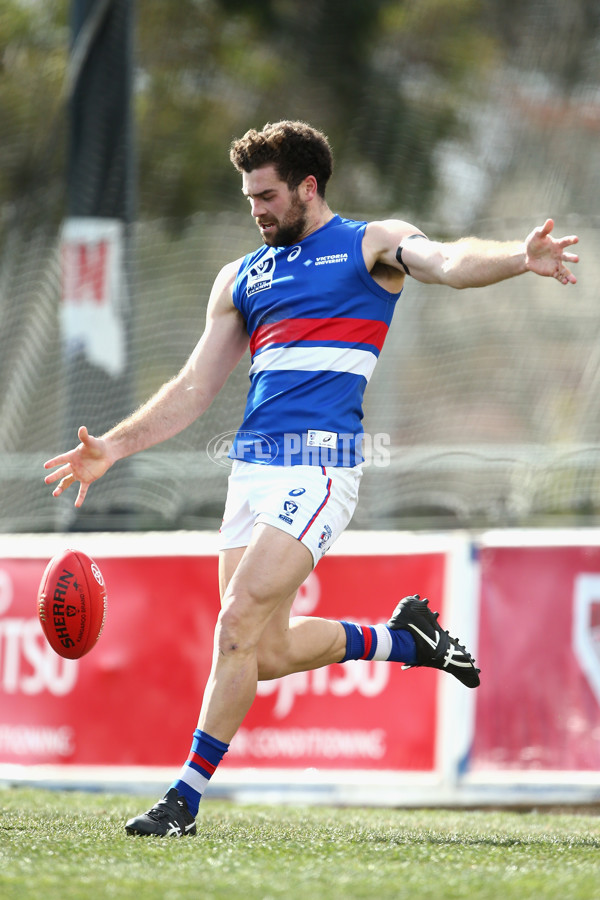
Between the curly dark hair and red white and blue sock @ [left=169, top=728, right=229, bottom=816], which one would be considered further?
the curly dark hair

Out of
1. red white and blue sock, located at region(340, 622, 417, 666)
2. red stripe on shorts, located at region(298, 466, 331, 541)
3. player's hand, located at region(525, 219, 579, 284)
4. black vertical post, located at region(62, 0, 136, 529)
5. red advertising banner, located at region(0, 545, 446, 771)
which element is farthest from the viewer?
black vertical post, located at region(62, 0, 136, 529)

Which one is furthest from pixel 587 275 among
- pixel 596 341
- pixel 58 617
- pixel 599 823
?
pixel 58 617

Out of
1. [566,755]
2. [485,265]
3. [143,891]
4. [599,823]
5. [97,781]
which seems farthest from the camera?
[97,781]

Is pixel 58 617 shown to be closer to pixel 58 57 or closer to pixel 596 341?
pixel 596 341

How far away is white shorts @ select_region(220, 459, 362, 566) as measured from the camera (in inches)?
177

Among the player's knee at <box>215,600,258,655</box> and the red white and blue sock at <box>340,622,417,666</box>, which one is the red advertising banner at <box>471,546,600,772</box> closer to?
the red white and blue sock at <box>340,622,417,666</box>

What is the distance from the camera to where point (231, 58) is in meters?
21.7

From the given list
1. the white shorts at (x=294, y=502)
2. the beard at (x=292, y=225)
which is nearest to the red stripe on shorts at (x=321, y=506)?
the white shorts at (x=294, y=502)

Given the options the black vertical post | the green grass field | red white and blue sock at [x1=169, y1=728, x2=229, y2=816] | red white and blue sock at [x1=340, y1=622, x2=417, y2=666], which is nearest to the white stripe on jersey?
red white and blue sock at [x1=340, y1=622, x2=417, y2=666]

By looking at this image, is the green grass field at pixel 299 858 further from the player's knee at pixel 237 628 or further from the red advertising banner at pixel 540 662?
the red advertising banner at pixel 540 662

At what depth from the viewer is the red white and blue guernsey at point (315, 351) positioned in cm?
464

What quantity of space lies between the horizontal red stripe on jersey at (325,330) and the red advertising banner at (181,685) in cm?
239

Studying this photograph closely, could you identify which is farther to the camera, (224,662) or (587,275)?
(587,275)

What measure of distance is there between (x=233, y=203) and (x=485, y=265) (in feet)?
58.0
